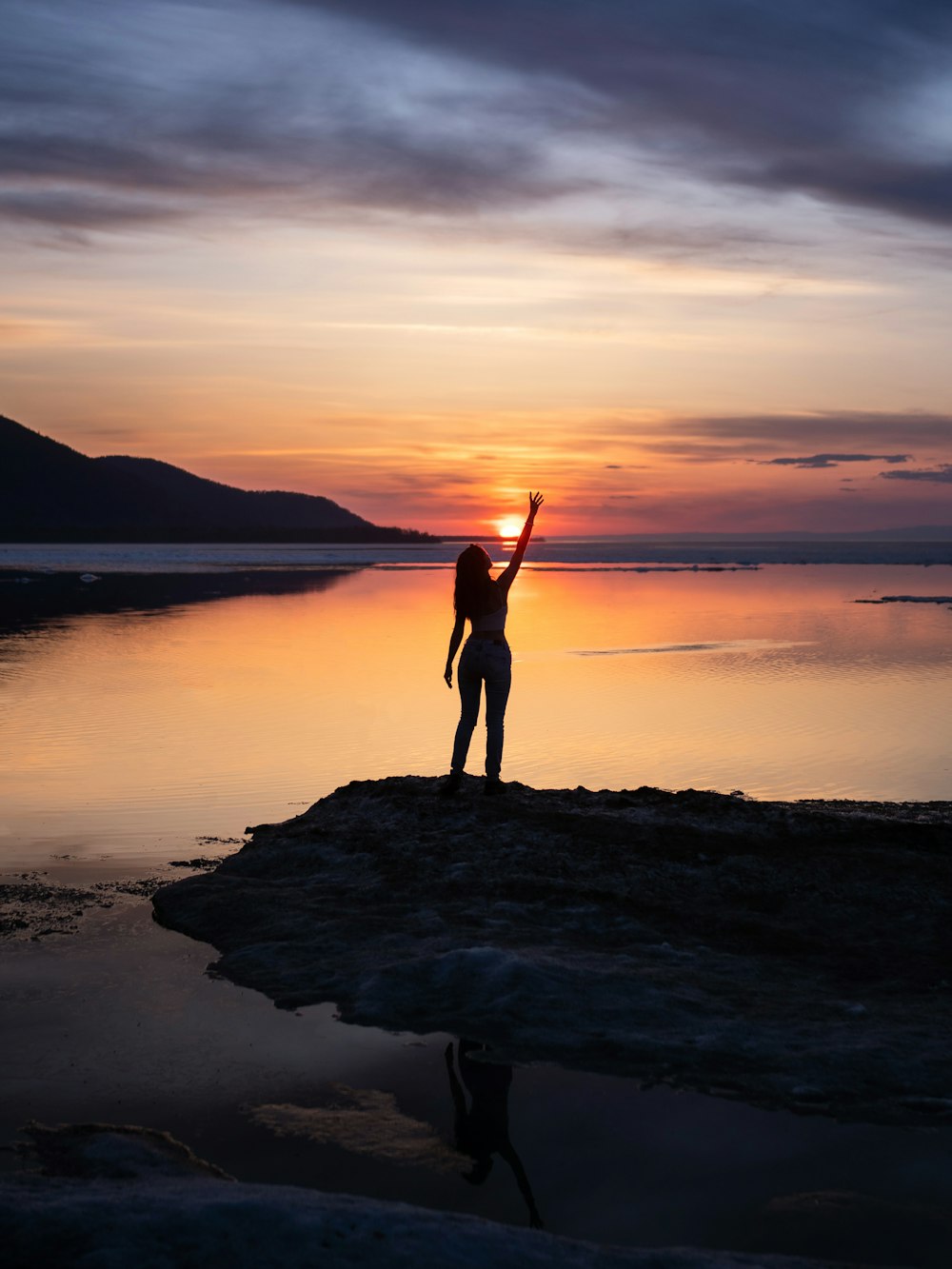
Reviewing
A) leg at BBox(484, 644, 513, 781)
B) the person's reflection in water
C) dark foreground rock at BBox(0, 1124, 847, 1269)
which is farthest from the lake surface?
leg at BBox(484, 644, 513, 781)

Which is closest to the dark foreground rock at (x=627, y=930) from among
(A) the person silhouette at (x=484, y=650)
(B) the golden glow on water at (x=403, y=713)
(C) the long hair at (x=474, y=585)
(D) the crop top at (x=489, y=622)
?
(A) the person silhouette at (x=484, y=650)

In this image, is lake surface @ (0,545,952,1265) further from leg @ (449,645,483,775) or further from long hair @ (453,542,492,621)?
long hair @ (453,542,492,621)

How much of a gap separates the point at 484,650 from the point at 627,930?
11.4ft

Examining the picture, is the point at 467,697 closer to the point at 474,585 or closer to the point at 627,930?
the point at 474,585

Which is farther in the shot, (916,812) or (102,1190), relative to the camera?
(916,812)

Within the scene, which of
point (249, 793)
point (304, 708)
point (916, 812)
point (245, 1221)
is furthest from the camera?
point (304, 708)

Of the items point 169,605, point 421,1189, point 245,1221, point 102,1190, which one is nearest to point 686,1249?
point 421,1189

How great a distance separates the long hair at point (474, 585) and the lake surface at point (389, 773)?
2.58 meters

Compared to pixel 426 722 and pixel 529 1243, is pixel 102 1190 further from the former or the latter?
pixel 426 722

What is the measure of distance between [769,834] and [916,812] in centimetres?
233

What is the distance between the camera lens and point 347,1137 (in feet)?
17.5

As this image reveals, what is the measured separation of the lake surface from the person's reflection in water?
60 mm

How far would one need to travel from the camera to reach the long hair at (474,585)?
10.6 meters

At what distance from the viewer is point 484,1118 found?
554cm
